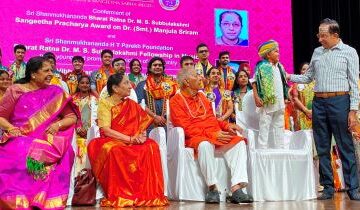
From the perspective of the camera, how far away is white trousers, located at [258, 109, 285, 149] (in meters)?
4.78

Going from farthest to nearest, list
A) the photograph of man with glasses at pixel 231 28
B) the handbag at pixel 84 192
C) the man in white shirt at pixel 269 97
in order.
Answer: the photograph of man with glasses at pixel 231 28 < the man in white shirt at pixel 269 97 < the handbag at pixel 84 192

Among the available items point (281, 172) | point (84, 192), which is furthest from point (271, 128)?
point (84, 192)

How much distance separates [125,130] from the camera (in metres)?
4.40

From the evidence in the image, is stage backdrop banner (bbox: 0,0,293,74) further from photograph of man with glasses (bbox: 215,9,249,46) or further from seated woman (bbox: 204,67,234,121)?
seated woman (bbox: 204,67,234,121)

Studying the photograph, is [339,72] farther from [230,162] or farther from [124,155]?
[124,155]

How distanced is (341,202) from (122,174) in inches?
65.7

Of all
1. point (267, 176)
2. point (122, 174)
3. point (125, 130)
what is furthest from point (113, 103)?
point (267, 176)

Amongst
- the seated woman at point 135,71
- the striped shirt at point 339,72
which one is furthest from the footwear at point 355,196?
the seated woman at point 135,71

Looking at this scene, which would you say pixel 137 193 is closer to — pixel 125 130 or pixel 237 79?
pixel 125 130

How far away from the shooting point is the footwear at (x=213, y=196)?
425 cm

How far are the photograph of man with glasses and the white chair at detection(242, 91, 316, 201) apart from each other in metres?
3.02

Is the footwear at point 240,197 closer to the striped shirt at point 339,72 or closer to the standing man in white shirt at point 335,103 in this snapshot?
the standing man in white shirt at point 335,103

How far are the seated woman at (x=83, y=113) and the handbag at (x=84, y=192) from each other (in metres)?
0.44

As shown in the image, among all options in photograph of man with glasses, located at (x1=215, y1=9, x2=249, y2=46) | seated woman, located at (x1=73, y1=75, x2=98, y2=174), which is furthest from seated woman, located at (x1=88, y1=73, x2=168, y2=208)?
photograph of man with glasses, located at (x1=215, y1=9, x2=249, y2=46)
